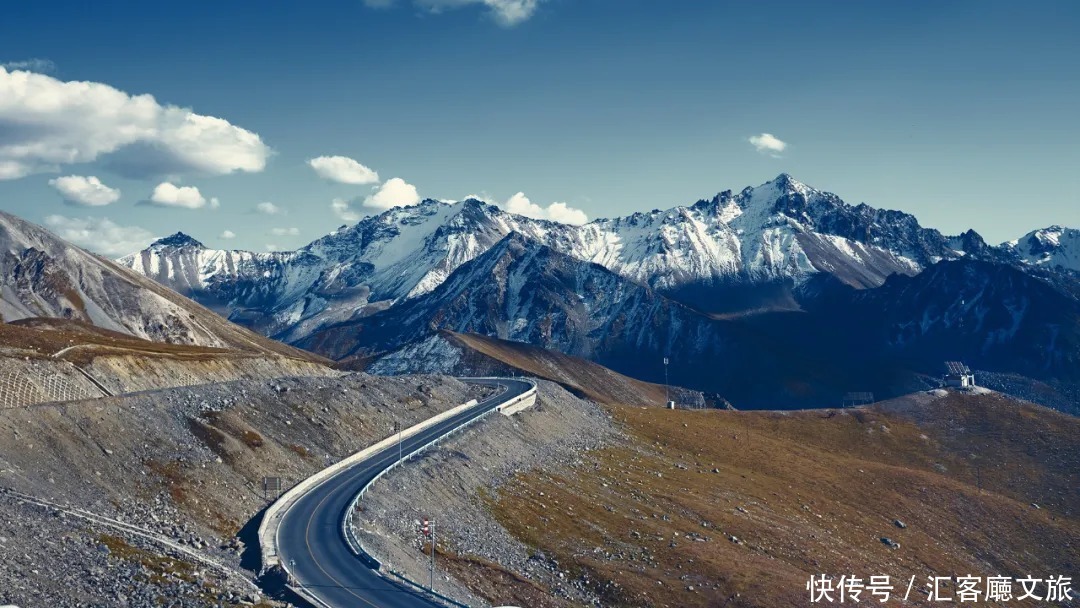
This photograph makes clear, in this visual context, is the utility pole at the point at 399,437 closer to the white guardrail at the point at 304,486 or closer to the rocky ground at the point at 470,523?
the white guardrail at the point at 304,486

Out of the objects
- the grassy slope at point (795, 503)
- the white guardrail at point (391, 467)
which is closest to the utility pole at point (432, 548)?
the white guardrail at point (391, 467)

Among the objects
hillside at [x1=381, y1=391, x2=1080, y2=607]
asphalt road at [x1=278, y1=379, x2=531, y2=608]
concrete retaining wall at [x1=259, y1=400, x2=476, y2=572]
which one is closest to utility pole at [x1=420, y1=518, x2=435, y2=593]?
hillside at [x1=381, y1=391, x2=1080, y2=607]

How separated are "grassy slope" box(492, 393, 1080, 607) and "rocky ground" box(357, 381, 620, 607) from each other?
276cm

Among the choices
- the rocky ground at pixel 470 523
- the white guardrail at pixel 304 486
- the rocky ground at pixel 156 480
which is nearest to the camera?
the rocky ground at pixel 156 480

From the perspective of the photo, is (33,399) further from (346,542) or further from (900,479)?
(900,479)

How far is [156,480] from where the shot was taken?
71062 mm

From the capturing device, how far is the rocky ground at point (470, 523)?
69.3 meters

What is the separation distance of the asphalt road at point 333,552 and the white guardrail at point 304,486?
0.68 m

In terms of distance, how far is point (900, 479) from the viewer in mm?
148000

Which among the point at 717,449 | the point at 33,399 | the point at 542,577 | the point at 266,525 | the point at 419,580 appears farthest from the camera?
the point at 717,449

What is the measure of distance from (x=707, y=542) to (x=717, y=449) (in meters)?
52.6

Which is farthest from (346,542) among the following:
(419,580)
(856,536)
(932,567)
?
(932,567)

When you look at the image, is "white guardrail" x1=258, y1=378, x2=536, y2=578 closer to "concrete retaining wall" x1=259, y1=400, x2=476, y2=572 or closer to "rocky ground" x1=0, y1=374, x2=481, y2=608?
"concrete retaining wall" x1=259, y1=400, x2=476, y2=572

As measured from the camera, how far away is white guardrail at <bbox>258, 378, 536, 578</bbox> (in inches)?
2514
